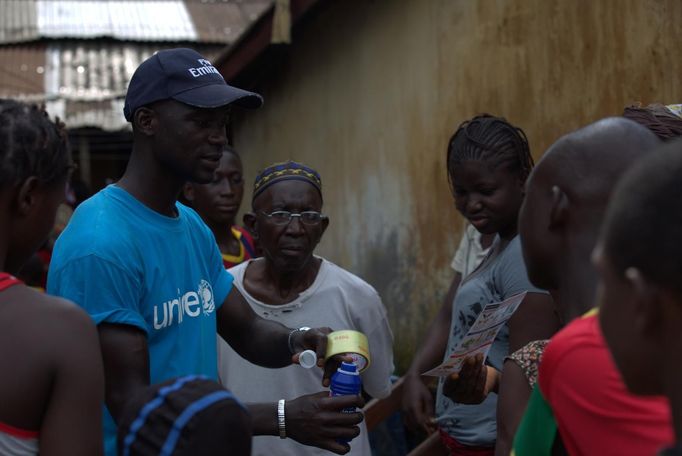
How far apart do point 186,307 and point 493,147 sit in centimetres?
151

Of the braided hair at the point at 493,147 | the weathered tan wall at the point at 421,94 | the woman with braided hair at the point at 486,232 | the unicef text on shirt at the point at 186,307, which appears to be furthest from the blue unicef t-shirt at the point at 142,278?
the weathered tan wall at the point at 421,94

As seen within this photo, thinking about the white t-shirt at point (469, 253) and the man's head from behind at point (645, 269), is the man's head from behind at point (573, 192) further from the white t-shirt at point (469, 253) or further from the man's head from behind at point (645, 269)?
the white t-shirt at point (469, 253)

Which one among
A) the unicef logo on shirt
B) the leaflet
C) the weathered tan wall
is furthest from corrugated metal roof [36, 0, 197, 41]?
the leaflet

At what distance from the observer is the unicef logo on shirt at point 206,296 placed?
3420 mm

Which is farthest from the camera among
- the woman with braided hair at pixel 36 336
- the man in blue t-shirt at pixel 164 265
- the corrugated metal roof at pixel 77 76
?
the corrugated metal roof at pixel 77 76

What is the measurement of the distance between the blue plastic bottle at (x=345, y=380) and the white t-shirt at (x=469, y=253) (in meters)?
2.13

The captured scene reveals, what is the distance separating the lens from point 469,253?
18.3ft

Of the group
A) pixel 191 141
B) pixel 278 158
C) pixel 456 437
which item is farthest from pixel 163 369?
pixel 278 158

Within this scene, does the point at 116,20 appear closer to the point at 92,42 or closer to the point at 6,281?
the point at 92,42

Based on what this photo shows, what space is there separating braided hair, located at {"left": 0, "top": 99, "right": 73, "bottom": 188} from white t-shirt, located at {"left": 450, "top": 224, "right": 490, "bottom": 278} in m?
3.25

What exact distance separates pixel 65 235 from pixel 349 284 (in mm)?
1561

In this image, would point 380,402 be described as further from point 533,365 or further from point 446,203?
point 533,365

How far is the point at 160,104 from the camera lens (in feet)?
11.1

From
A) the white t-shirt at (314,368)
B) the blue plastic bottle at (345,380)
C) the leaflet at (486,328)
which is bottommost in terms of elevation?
the white t-shirt at (314,368)
